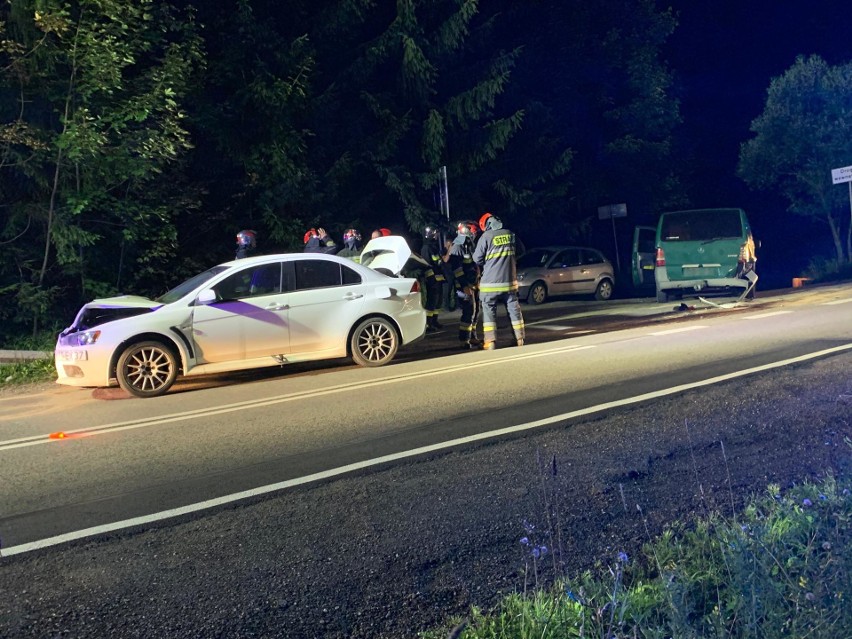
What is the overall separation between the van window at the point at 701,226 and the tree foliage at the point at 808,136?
10.4m

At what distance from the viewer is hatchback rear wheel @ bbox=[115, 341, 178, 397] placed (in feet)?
29.8

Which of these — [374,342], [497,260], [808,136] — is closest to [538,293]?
[497,260]

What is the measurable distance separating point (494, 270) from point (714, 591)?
8.28 m

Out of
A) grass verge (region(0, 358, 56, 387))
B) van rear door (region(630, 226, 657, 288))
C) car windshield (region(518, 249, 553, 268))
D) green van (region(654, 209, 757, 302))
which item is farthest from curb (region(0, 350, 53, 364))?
van rear door (region(630, 226, 657, 288))

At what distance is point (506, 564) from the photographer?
4070 millimetres

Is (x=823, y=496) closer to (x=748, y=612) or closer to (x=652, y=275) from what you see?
(x=748, y=612)

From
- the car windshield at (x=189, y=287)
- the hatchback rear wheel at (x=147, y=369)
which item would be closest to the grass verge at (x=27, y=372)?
the car windshield at (x=189, y=287)

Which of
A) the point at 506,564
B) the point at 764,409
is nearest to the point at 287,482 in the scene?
the point at 506,564

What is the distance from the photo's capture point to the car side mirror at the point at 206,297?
31.0ft

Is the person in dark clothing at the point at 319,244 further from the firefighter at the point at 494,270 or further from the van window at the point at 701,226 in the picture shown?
the van window at the point at 701,226

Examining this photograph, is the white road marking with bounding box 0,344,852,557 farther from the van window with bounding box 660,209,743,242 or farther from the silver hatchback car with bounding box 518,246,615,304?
the silver hatchback car with bounding box 518,246,615,304

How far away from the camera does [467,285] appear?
41.7ft

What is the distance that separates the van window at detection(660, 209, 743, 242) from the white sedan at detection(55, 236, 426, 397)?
820 centimetres

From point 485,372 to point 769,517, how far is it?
5.58m
